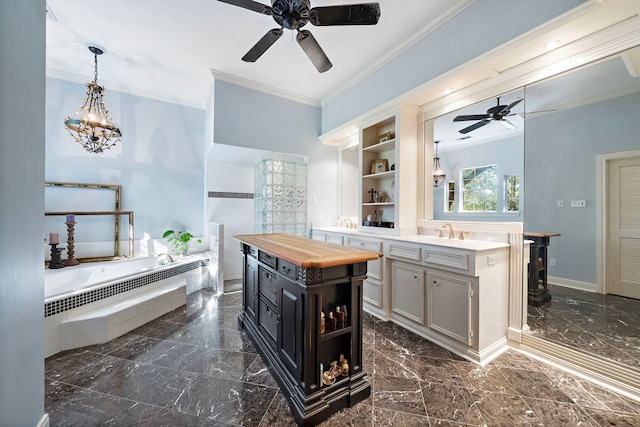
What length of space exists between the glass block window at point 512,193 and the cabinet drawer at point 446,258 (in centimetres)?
73

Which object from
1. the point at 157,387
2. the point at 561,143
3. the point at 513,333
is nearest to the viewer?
the point at 157,387

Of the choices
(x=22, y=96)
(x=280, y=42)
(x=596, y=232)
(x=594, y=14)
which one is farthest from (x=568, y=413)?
(x=280, y=42)

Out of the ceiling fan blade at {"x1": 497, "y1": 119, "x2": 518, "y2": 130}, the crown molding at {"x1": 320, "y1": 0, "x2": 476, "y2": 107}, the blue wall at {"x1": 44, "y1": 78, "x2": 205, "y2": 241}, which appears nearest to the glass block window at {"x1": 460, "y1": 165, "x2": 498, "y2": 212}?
the ceiling fan blade at {"x1": 497, "y1": 119, "x2": 518, "y2": 130}

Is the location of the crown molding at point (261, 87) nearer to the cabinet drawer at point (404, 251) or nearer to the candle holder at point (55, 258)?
the cabinet drawer at point (404, 251)

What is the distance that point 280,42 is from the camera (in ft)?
9.02

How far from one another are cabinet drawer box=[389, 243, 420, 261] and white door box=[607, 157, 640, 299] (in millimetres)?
1360

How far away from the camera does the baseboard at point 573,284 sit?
1.93 m

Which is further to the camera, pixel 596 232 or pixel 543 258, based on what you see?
pixel 543 258

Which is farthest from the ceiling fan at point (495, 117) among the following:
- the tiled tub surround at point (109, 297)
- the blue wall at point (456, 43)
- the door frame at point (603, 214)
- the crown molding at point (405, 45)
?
the tiled tub surround at point (109, 297)

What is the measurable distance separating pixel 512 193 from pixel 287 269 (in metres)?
2.19

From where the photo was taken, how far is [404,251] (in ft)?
8.36

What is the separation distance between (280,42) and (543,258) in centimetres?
341

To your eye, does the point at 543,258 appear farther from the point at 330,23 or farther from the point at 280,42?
the point at 280,42

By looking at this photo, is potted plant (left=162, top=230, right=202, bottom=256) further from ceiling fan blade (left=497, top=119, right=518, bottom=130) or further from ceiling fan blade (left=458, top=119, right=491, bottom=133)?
ceiling fan blade (left=497, top=119, right=518, bottom=130)
